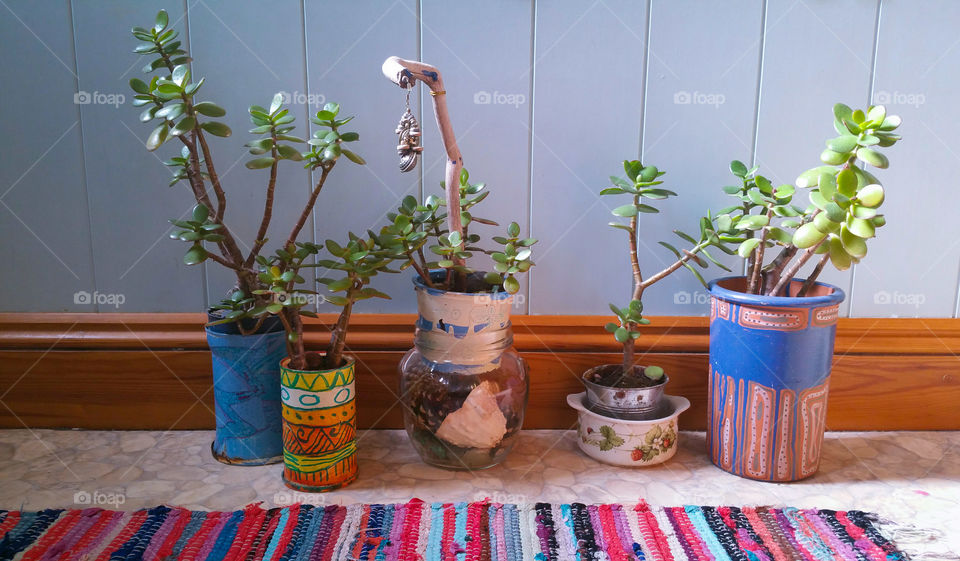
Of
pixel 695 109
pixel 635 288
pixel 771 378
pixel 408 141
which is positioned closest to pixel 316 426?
pixel 408 141

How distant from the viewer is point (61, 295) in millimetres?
1125

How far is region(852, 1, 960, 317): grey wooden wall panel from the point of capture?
107cm

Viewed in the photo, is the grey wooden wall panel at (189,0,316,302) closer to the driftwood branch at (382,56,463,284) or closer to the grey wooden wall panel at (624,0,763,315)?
the driftwood branch at (382,56,463,284)

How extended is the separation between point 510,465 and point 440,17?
0.67 meters

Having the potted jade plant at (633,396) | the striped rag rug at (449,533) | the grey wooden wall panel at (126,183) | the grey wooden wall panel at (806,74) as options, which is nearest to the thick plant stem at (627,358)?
the potted jade plant at (633,396)

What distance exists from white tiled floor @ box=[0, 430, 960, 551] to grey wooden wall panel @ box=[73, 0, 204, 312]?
0.24 meters

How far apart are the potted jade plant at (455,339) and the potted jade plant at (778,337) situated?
0.28 metres

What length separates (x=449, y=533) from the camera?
83 centimetres

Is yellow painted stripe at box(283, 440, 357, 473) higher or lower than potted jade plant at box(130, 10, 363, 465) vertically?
lower

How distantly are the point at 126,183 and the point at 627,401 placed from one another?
840 mm

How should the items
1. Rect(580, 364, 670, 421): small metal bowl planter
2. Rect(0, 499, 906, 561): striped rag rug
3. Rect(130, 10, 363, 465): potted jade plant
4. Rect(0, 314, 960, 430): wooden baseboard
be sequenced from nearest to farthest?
Rect(0, 499, 906, 561): striped rag rug → Rect(130, 10, 363, 465): potted jade plant → Rect(580, 364, 670, 421): small metal bowl planter → Rect(0, 314, 960, 430): wooden baseboard

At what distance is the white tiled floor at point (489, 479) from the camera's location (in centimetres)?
91

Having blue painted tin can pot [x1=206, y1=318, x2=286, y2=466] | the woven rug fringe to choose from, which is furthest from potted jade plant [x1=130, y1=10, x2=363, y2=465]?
the woven rug fringe

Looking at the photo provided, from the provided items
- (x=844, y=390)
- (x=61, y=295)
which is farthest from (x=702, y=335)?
(x=61, y=295)
